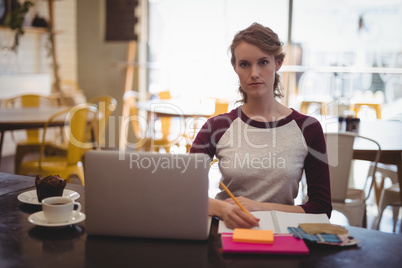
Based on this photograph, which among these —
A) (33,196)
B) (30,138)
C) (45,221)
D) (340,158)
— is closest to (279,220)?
(45,221)

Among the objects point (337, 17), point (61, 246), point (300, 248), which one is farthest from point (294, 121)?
point (337, 17)

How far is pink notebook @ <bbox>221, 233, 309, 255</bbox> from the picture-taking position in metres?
1.10

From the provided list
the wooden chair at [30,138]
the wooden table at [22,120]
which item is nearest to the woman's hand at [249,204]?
the wooden table at [22,120]

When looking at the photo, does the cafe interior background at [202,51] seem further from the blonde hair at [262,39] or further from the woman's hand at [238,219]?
the woman's hand at [238,219]

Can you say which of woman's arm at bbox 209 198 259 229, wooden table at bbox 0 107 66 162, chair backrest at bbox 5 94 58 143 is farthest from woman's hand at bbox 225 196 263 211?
chair backrest at bbox 5 94 58 143

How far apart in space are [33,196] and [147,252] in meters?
0.58

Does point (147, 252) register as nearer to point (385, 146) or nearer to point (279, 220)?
point (279, 220)

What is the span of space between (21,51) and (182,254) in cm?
494

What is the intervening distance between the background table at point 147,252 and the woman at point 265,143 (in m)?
0.36

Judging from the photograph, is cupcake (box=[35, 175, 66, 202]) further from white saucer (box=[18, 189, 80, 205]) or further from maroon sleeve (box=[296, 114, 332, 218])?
maroon sleeve (box=[296, 114, 332, 218])

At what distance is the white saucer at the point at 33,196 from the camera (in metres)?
1.46

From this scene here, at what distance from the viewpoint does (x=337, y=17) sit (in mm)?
5516

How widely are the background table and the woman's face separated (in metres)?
0.57

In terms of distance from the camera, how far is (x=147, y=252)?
1.11m
